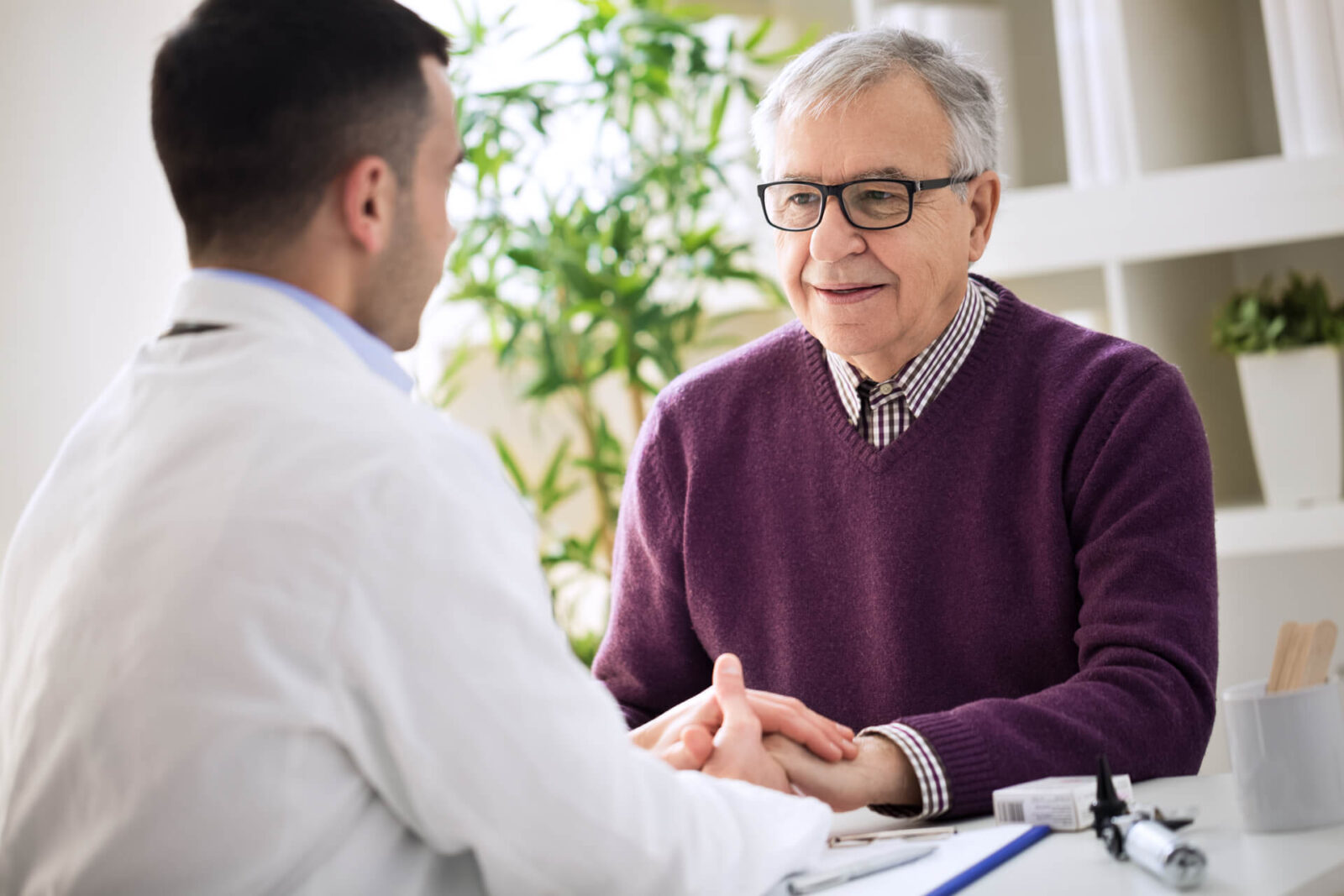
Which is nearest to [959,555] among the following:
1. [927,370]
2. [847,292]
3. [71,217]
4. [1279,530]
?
[927,370]

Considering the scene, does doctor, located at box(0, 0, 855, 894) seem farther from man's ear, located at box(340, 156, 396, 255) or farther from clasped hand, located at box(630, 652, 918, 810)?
clasped hand, located at box(630, 652, 918, 810)

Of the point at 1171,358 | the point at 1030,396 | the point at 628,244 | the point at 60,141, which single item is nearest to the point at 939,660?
the point at 1030,396

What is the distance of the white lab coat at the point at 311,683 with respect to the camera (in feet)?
2.49

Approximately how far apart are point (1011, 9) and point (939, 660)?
5.54 feet

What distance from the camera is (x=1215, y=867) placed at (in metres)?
0.93

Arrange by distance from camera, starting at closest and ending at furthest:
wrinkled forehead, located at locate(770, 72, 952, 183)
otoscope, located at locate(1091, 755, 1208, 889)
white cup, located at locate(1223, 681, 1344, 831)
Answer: otoscope, located at locate(1091, 755, 1208, 889)
white cup, located at locate(1223, 681, 1344, 831)
wrinkled forehead, located at locate(770, 72, 952, 183)

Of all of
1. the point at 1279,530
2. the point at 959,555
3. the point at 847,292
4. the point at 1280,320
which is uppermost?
the point at 847,292

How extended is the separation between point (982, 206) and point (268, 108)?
39.2 inches

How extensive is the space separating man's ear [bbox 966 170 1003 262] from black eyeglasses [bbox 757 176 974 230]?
0.13 ft

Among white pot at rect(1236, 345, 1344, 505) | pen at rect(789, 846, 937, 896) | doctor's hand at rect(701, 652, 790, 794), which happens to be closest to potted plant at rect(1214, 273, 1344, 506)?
white pot at rect(1236, 345, 1344, 505)

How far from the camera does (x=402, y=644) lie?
77 cm

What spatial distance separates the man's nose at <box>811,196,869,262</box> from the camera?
1561mm

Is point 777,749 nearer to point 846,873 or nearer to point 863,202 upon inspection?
point 846,873

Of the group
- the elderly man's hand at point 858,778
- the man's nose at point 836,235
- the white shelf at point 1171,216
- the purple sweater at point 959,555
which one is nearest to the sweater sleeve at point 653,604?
the purple sweater at point 959,555
